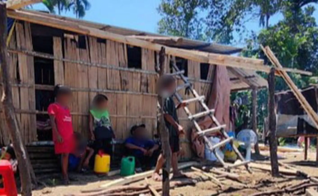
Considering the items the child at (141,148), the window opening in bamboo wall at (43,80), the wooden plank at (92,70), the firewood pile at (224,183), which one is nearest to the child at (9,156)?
the firewood pile at (224,183)

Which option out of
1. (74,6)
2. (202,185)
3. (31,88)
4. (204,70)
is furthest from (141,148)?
(74,6)

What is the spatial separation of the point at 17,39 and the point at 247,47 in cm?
1784

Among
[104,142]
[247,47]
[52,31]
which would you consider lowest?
[104,142]

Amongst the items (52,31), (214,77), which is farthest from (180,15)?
(52,31)

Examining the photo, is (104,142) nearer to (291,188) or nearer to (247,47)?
(291,188)

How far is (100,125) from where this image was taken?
779cm

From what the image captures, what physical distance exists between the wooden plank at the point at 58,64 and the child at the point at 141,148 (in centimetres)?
194

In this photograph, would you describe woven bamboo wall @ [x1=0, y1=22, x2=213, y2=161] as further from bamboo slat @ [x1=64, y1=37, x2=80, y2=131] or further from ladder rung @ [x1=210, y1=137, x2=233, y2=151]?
ladder rung @ [x1=210, y1=137, x2=233, y2=151]

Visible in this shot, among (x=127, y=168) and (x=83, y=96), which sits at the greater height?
(x=83, y=96)

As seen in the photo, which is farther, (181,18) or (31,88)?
(181,18)

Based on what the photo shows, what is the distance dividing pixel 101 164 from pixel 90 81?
1683 millimetres

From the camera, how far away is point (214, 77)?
35.8 ft

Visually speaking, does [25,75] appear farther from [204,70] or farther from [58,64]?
[204,70]

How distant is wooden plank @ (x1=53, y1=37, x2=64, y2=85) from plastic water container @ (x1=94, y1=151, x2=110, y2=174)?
1577 millimetres
